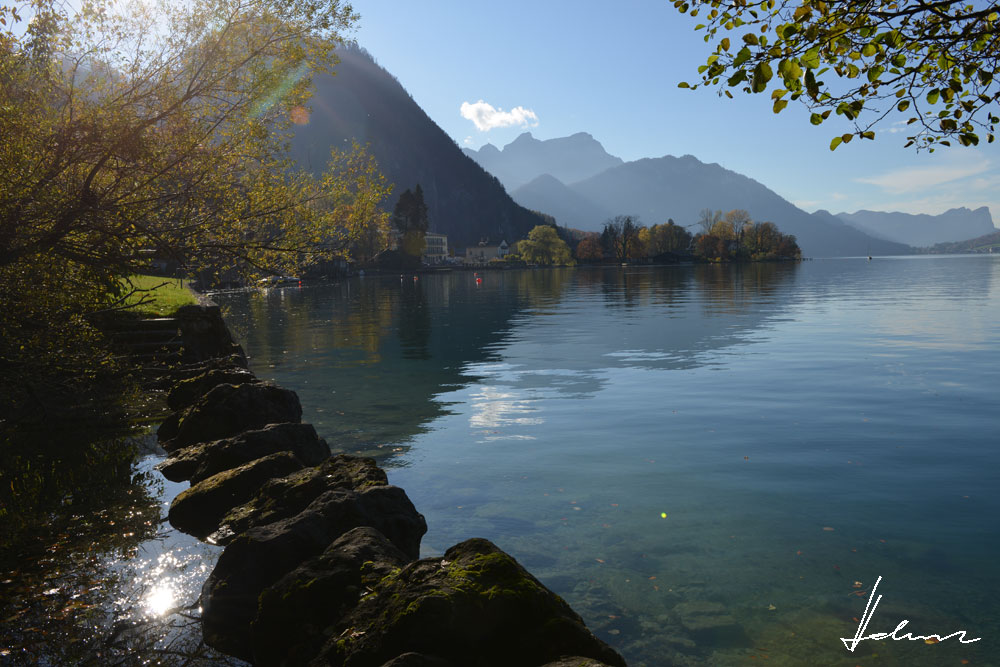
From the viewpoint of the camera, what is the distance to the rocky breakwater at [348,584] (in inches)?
237

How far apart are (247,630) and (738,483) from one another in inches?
408

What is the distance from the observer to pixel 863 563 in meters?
10.2

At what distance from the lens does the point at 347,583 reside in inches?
285

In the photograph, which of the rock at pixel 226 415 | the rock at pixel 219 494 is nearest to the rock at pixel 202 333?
the rock at pixel 226 415

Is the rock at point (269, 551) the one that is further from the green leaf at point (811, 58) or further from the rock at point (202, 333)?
the rock at point (202, 333)

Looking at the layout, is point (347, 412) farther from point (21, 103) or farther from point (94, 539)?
point (21, 103)

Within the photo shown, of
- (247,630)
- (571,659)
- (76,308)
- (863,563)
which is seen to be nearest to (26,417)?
(76,308)

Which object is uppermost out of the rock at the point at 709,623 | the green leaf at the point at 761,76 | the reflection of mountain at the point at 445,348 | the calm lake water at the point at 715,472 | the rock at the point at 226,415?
the green leaf at the point at 761,76

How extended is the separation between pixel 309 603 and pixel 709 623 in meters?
5.22

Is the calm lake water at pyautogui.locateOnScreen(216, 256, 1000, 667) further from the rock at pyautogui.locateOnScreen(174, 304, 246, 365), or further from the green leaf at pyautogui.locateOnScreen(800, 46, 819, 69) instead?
the green leaf at pyautogui.locateOnScreen(800, 46, 819, 69)

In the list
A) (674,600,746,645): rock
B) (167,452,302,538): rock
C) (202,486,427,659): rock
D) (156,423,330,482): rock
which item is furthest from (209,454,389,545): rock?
(674,600,746,645): rock

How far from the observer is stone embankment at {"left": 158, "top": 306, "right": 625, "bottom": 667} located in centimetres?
601

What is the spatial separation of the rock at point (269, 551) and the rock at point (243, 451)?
4.24m

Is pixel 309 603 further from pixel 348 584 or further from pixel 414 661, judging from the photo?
pixel 414 661
